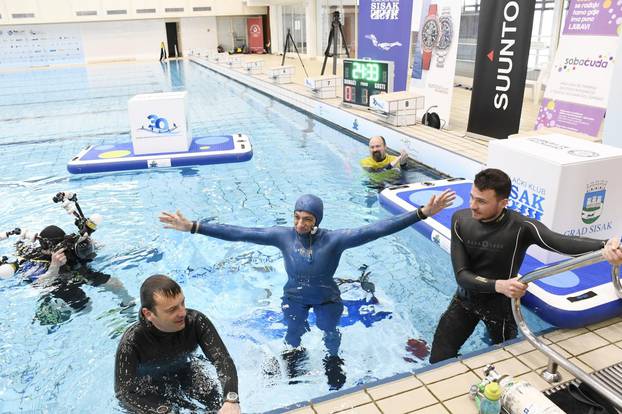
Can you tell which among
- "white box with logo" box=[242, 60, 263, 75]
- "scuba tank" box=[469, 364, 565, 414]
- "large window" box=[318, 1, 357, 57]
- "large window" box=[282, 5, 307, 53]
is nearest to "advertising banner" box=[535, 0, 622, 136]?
"scuba tank" box=[469, 364, 565, 414]

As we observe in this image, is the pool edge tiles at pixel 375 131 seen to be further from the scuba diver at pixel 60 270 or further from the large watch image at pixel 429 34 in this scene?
the scuba diver at pixel 60 270

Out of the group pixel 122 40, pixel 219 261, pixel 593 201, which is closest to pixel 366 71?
pixel 219 261

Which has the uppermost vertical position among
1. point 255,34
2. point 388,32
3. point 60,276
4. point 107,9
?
point 107,9

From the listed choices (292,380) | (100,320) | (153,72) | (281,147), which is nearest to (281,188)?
(281,147)

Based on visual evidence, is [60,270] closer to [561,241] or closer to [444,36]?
[561,241]

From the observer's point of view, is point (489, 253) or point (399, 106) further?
point (399, 106)

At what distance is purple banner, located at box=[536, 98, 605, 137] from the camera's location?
6.46 meters

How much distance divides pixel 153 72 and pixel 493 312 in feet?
75.6

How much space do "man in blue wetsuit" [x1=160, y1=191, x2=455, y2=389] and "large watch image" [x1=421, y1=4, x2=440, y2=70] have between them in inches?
259

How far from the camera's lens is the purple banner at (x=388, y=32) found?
32.4 ft

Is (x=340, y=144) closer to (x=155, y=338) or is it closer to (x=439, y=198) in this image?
(x=439, y=198)

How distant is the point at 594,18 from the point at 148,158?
6538 millimetres

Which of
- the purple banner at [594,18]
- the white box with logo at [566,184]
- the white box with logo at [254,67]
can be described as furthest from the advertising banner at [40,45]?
the white box with logo at [566,184]

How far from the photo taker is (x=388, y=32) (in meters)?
10.4
